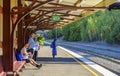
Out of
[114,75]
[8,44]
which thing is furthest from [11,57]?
[114,75]

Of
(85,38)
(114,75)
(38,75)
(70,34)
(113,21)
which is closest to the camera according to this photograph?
(38,75)

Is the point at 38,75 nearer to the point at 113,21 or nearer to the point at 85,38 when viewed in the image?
the point at 113,21

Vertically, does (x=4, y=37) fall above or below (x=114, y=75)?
above

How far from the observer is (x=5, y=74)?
47.8 ft

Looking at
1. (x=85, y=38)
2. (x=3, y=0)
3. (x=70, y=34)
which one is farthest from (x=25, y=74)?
(x=70, y=34)

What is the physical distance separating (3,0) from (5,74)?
8.13 feet

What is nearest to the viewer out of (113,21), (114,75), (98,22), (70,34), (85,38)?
(114,75)

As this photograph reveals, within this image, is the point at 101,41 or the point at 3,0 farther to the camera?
the point at 101,41

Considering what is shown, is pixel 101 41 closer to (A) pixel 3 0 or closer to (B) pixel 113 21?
(B) pixel 113 21

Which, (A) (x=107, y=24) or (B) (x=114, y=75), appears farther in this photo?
(A) (x=107, y=24)

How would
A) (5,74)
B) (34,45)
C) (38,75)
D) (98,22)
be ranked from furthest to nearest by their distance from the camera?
(98,22) → (34,45) → (38,75) → (5,74)

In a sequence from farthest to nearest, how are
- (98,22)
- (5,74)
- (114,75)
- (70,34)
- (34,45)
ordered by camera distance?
(70,34) → (98,22) → (34,45) → (114,75) → (5,74)

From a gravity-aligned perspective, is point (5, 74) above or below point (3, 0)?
below

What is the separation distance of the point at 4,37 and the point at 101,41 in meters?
71.6
